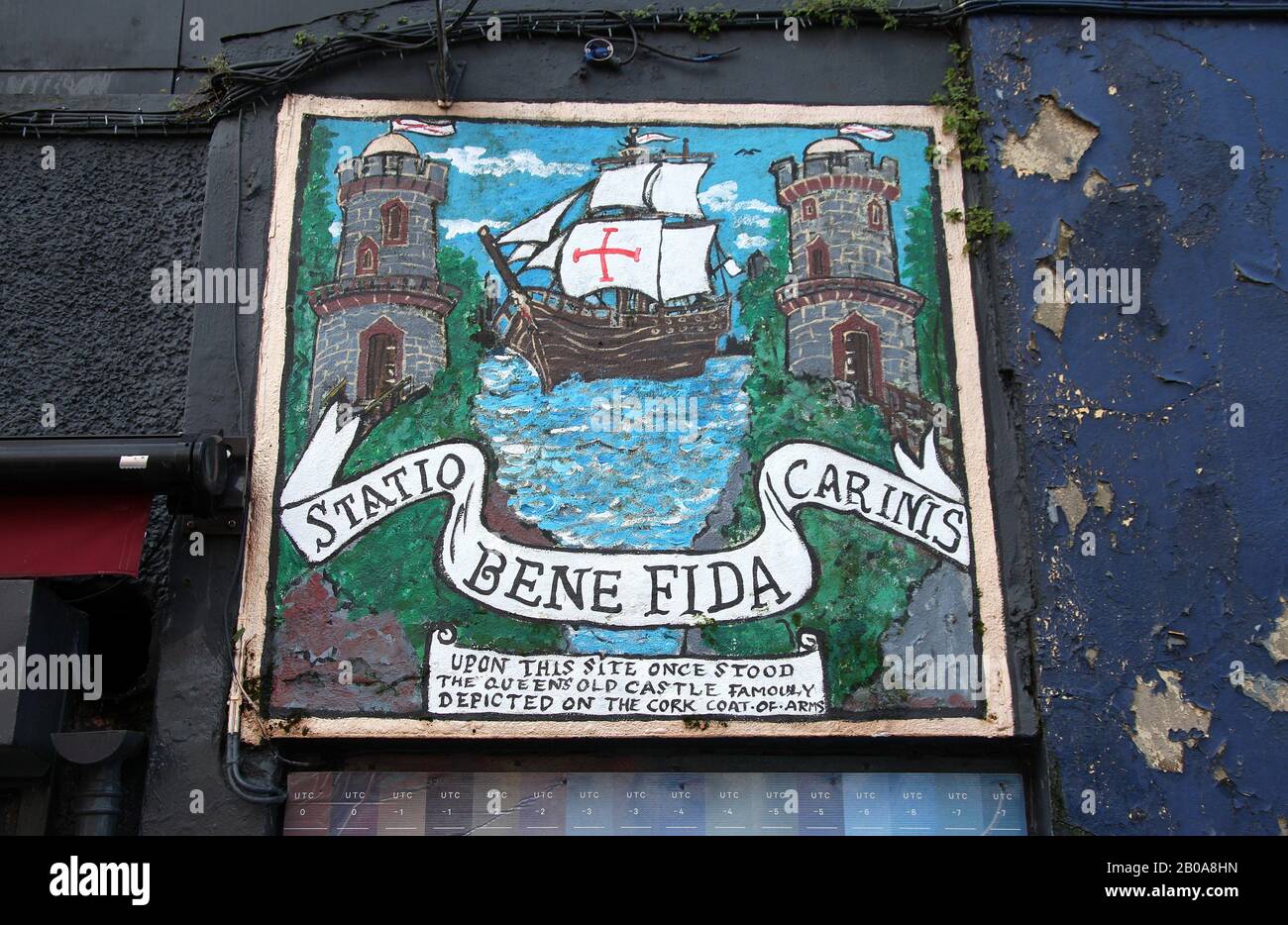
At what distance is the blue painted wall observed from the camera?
6129 mm

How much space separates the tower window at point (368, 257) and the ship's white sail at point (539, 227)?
697mm

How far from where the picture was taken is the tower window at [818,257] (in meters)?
7.09

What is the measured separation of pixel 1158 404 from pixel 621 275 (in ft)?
10.0

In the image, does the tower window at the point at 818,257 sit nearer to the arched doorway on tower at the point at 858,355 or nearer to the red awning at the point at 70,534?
the arched doorway on tower at the point at 858,355

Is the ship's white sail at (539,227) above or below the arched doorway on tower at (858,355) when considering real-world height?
above

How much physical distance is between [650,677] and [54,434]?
3459mm

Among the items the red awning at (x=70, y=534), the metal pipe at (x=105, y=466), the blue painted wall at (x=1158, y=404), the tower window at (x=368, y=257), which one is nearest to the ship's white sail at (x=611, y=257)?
the tower window at (x=368, y=257)

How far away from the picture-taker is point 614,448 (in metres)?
6.71

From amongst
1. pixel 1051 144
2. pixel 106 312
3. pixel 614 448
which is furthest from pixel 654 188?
pixel 106 312

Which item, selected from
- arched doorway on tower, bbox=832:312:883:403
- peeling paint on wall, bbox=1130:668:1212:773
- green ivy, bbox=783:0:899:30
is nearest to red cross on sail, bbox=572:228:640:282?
arched doorway on tower, bbox=832:312:883:403

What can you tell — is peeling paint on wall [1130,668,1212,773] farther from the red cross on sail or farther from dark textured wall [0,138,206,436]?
dark textured wall [0,138,206,436]

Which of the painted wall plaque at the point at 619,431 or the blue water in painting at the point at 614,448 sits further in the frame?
the blue water in painting at the point at 614,448

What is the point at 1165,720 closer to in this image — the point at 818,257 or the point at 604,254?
the point at 818,257

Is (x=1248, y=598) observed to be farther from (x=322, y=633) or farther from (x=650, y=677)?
(x=322, y=633)
